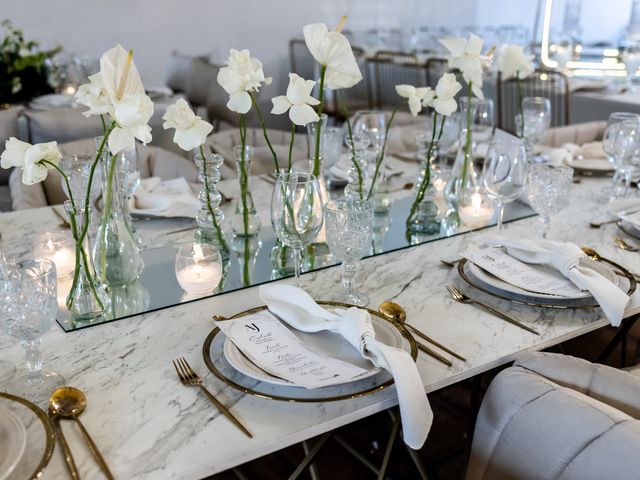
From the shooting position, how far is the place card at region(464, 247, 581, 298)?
134 centimetres

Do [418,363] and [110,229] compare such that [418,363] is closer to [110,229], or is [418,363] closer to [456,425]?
[110,229]

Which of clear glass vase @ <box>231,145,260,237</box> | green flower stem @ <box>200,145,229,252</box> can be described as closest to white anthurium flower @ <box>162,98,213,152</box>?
green flower stem @ <box>200,145,229,252</box>

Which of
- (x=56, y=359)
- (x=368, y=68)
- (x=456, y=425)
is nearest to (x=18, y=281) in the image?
(x=56, y=359)

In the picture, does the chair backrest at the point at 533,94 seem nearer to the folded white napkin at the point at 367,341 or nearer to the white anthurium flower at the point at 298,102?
the white anthurium flower at the point at 298,102

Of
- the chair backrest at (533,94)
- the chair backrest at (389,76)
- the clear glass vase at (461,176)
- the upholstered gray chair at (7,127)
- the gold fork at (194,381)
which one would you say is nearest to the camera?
the gold fork at (194,381)

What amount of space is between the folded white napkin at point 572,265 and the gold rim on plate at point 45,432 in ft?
3.09

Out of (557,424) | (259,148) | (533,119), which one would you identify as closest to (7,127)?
(259,148)

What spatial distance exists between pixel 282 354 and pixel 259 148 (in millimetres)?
1751

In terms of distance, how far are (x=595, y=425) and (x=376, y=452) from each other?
1166 millimetres

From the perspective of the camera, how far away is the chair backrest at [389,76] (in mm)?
5637

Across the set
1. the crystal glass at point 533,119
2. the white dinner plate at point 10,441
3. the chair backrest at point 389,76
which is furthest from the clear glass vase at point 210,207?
the chair backrest at point 389,76

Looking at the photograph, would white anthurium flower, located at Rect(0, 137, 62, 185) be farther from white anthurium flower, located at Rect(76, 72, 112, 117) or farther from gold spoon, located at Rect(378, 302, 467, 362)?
gold spoon, located at Rect(378, 302, 467, 362)

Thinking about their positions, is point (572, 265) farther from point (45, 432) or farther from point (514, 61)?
point (45, 432)

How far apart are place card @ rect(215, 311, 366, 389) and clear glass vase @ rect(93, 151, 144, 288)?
31cm
